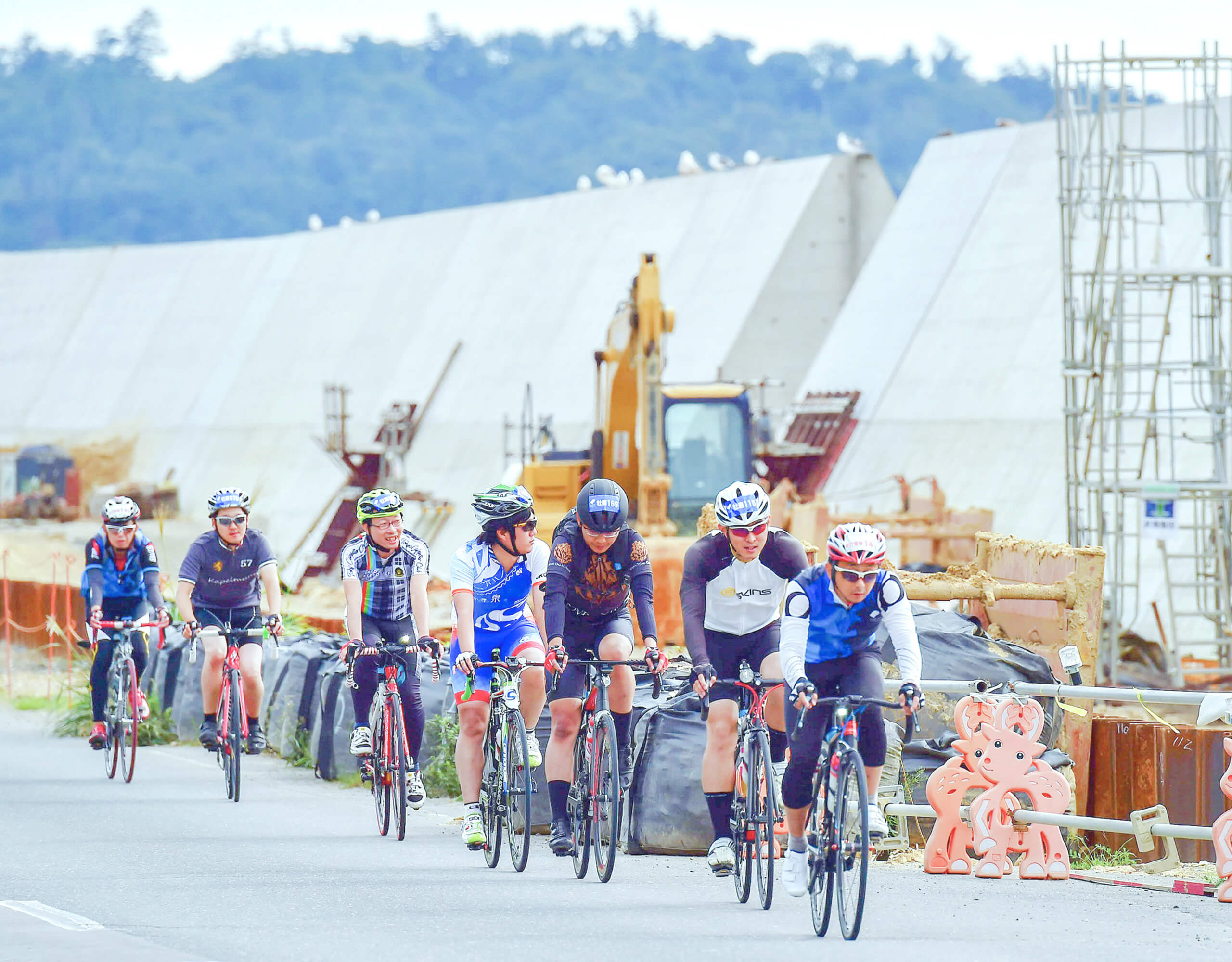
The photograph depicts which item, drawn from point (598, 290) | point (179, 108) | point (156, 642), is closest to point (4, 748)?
point (156, 642)

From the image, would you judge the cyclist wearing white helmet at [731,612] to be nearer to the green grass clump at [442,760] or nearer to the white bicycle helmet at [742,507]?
the white bicycle helmet at [742,507]

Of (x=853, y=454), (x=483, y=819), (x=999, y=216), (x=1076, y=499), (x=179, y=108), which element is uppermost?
(x=179, y=108)

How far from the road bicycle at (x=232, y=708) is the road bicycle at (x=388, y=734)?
1447 millimetres

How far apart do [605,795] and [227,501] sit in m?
4.41

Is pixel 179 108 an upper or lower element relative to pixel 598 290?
upper

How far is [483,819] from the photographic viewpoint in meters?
10.1

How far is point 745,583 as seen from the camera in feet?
30.0

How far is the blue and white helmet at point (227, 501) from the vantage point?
499 inches

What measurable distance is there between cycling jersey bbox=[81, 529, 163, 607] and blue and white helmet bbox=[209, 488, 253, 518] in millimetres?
1359

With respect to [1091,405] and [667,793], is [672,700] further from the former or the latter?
[1091,405]

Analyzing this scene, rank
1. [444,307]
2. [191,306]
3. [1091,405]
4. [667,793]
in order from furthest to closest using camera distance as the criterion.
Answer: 1. [191,306]
2. [444,307]
3. [1091,405]
4. [667,793]

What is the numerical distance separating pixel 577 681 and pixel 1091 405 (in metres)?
13.6

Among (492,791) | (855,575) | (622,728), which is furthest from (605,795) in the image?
(855,575)

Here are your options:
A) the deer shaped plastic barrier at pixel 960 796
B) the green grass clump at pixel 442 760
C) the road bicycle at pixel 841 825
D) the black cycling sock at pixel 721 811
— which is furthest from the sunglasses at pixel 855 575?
the green grass clump at pixel 442 760
